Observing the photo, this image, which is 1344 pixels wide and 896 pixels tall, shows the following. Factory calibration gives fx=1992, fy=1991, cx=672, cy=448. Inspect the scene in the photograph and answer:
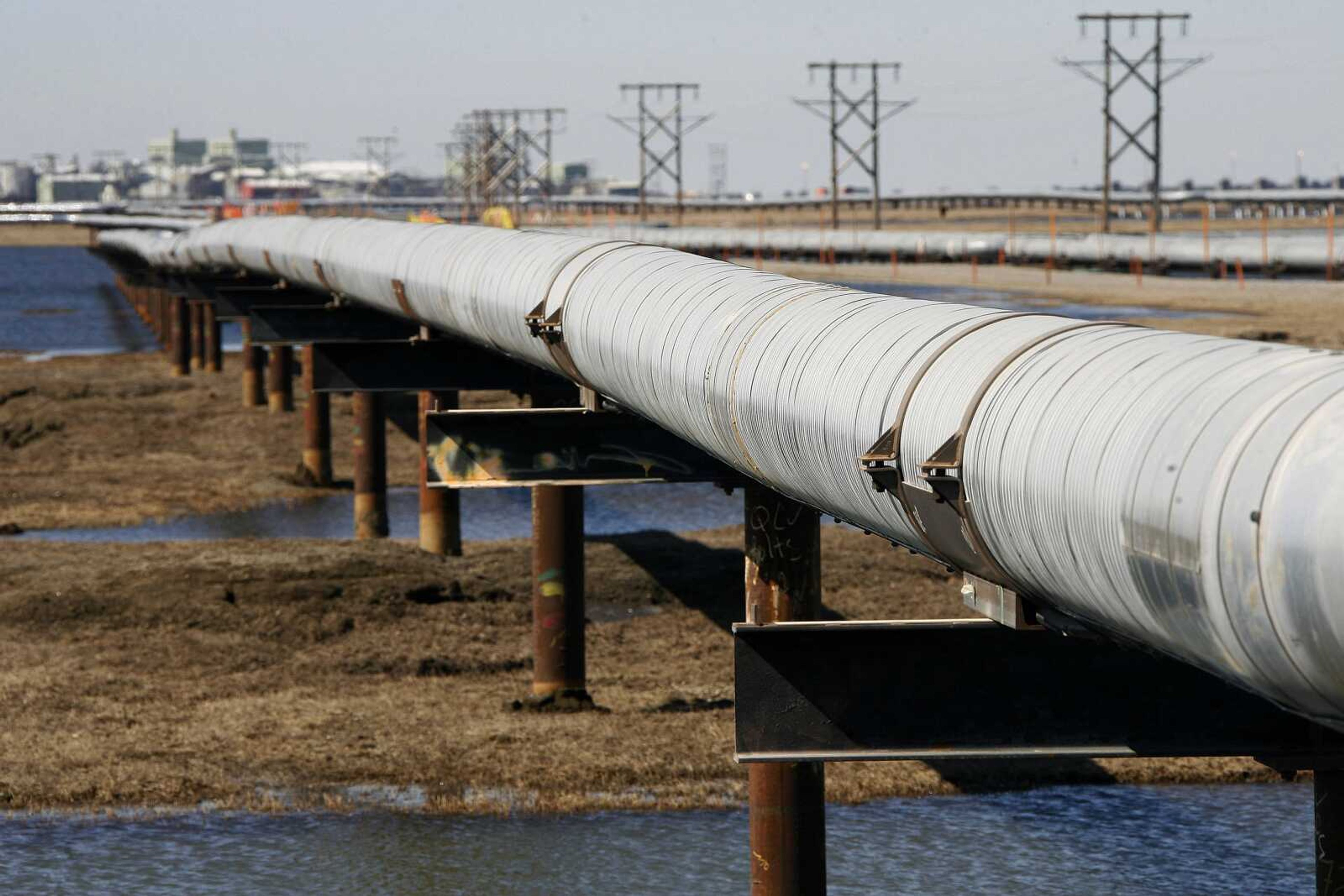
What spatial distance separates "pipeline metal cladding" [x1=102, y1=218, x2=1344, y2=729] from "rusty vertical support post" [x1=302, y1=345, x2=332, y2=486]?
80.1ft

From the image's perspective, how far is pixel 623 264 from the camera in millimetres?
13094

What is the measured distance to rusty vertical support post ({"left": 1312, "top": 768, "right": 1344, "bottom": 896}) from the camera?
31.6 ft

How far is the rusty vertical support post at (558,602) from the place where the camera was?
17391mm

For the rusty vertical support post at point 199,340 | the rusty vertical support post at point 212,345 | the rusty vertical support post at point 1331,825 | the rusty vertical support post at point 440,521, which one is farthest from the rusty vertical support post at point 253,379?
the rusty vertical support post at point 1331,825

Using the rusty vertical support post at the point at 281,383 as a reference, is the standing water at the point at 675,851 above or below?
below

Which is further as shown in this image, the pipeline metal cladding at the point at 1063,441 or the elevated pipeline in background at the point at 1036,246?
the elevated pipeline in background at the point at 1036,246

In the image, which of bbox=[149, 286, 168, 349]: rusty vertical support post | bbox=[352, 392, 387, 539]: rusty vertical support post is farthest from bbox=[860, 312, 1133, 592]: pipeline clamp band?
bbox=[149, 286, 168, 349]: rusty vertical support post

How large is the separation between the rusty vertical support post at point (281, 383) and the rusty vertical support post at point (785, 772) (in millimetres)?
33382

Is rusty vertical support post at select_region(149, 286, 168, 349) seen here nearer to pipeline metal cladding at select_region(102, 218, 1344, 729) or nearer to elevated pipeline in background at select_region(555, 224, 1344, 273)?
elevated pipeline in background at select_region(555, 224, 1344, 273)

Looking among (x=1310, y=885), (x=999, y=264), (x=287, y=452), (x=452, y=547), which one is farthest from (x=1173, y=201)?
(x=1310, y=885)

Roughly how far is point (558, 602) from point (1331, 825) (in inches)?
349

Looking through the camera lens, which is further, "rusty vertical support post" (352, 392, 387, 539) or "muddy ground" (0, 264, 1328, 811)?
"rusty vertical support post" (352, 392, 387, 539)

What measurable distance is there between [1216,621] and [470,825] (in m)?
10.1

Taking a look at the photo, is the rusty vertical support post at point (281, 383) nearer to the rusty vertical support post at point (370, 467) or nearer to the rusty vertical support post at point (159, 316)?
the rusty vertical support post at point (370, 467)
